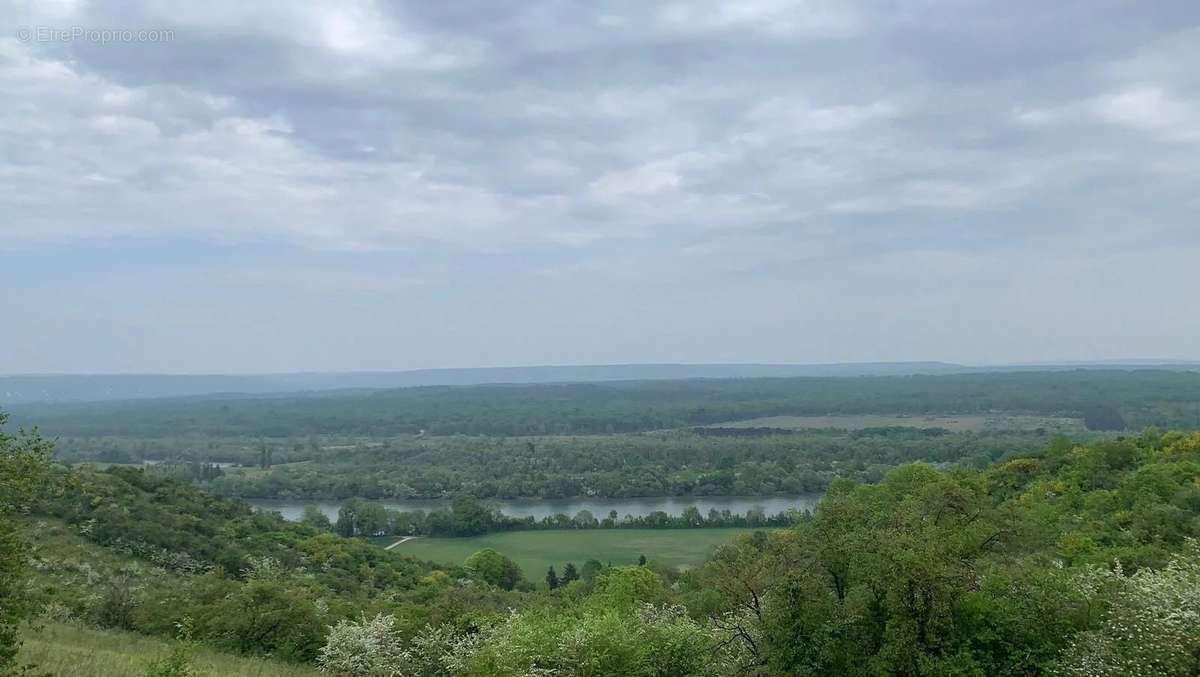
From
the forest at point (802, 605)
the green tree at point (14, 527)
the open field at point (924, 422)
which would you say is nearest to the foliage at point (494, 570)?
the forest at point (802, 605)

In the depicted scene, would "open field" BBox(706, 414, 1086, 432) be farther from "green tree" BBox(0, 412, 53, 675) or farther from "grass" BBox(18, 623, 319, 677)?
"green tree" BBox(0, 412, 53, 675)

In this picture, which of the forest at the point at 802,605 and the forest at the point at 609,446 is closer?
the forest at the point at 802,605

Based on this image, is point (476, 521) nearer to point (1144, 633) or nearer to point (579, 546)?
point (579, 546)

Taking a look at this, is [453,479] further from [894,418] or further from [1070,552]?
[894,418]

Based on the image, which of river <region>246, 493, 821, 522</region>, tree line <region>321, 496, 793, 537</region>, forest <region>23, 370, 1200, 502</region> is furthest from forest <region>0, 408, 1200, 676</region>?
forest <region>23, 370, 1200, 502</region>

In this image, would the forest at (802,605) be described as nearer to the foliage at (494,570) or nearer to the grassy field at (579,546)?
the foliage at (494,570)

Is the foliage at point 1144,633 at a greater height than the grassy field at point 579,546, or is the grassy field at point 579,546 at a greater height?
the foliage at point 1144,633

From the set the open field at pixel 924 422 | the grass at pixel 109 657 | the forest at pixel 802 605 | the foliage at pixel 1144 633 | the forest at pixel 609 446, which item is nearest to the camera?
the foliage at pixel 1144 633
